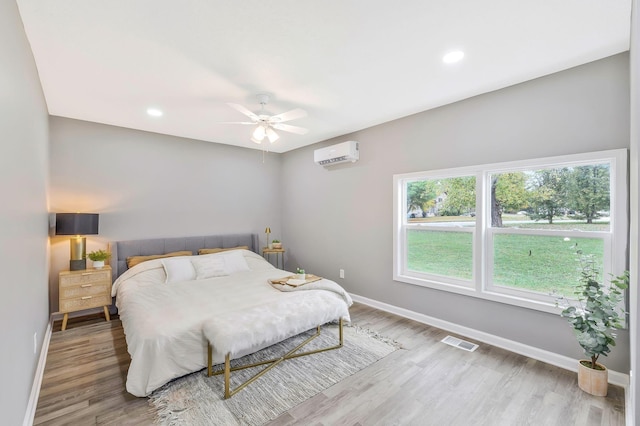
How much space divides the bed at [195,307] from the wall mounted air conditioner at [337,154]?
190cm

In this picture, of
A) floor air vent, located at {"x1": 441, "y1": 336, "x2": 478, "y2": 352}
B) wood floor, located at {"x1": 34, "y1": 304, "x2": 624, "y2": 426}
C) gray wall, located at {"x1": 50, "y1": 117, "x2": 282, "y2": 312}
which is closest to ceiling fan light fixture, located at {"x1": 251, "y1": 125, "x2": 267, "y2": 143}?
gray wall, located at {"x1": 50, "y1": 117, "x2": 282, "y2": 312}

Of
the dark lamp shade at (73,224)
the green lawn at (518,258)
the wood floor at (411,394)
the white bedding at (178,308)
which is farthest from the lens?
the dark lamp shade at (73,224)

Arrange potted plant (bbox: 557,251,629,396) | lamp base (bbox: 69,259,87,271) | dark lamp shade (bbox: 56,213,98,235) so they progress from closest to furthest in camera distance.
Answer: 1. potted plant (bbox: 557,251,629,396)
2. dark lamp shade (bbox: 56,213,98,235)
3. lamp base (bbox: 69,259,87,271)

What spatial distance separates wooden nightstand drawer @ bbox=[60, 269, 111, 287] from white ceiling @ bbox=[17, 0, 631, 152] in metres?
1.97

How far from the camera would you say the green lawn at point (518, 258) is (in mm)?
2607

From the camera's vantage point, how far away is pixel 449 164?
328 cm

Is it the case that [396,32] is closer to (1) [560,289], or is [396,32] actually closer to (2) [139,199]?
(1) [560,289]

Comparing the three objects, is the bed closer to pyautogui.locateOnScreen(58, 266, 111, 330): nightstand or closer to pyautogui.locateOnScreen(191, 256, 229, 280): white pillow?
pyautogui.locateOnScreen(191, 256, 229, 280): white pillow

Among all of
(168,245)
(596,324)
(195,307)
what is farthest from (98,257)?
(596,324)

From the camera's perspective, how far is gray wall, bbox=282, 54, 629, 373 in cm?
236

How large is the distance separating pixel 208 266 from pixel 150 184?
1605 millimetres

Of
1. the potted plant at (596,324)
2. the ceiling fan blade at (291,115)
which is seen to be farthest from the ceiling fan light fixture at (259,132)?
the potted plant at (596,324)

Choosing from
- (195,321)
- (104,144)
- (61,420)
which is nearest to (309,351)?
(195,321)

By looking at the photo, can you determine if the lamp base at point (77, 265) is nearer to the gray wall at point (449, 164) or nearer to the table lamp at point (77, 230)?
the table lamp at point (77, 230)
